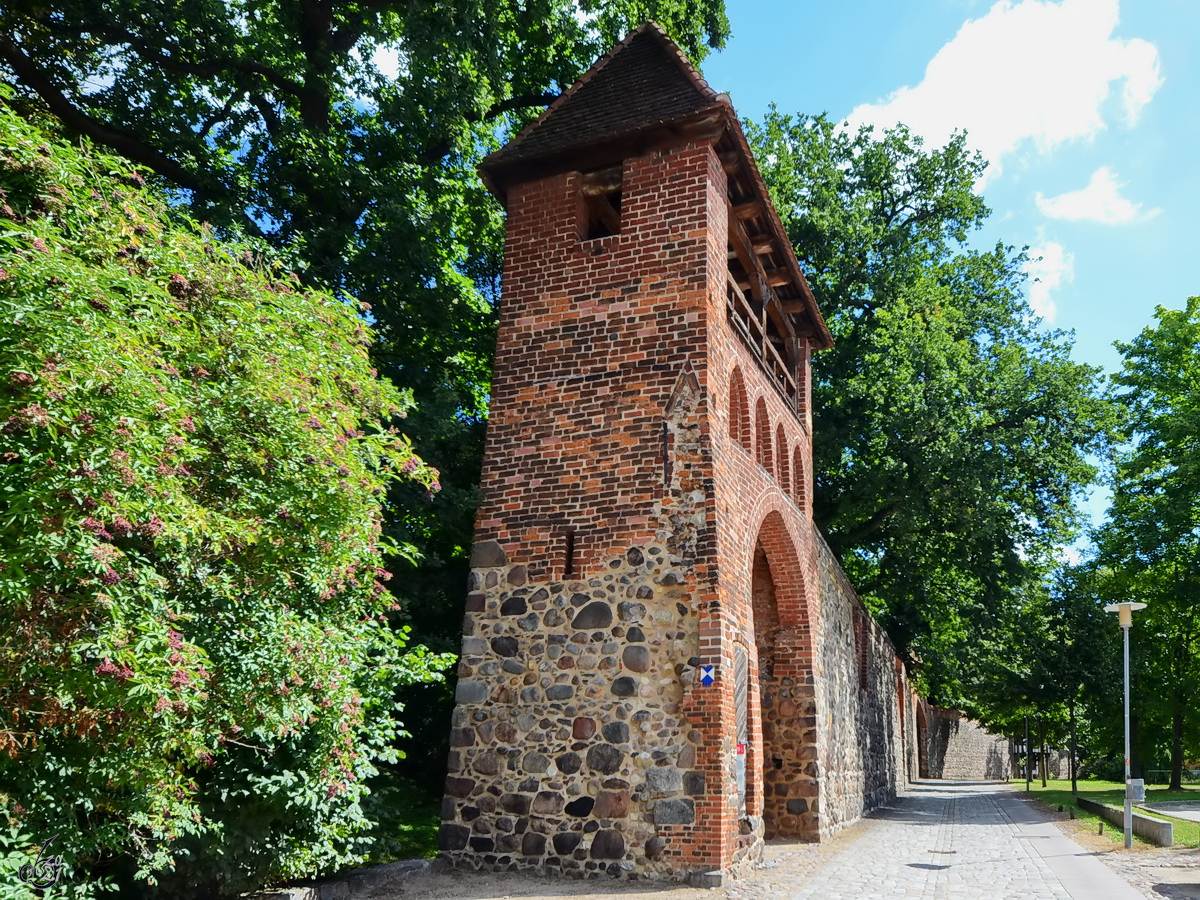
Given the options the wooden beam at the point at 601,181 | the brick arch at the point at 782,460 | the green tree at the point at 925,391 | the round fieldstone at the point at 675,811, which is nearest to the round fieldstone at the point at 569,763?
the round fieldstone at the point at 675,811

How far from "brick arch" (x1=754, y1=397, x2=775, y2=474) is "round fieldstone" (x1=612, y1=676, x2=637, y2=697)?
4364mm

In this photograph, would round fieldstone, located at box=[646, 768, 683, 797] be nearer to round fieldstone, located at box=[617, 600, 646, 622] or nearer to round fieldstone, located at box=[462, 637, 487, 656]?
round fieldstone, located at box=[617, 600, 646, 622]

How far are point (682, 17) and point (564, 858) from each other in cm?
1486

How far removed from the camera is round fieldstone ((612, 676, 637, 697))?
9.44 metres

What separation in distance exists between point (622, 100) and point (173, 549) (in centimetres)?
824

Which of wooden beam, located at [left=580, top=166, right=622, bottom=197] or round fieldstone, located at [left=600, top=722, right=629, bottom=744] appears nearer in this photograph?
round fieldstone, located at [left=600, top=722, right=629, bottom=744]

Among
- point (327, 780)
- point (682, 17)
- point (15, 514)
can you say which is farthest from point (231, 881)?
point (682, 17)

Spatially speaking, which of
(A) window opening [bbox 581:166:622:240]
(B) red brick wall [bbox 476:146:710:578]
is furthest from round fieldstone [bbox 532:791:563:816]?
(A) window opening [bbox 581:166:622:240]

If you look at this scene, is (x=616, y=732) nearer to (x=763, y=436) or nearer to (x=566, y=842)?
(x=566, y=842)

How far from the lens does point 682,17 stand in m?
17.3

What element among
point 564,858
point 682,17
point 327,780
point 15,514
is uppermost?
point 682,17

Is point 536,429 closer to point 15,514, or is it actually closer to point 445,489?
point 445,489

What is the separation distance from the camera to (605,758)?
30.6 ft

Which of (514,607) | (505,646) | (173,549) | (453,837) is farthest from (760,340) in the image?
(173,549)
